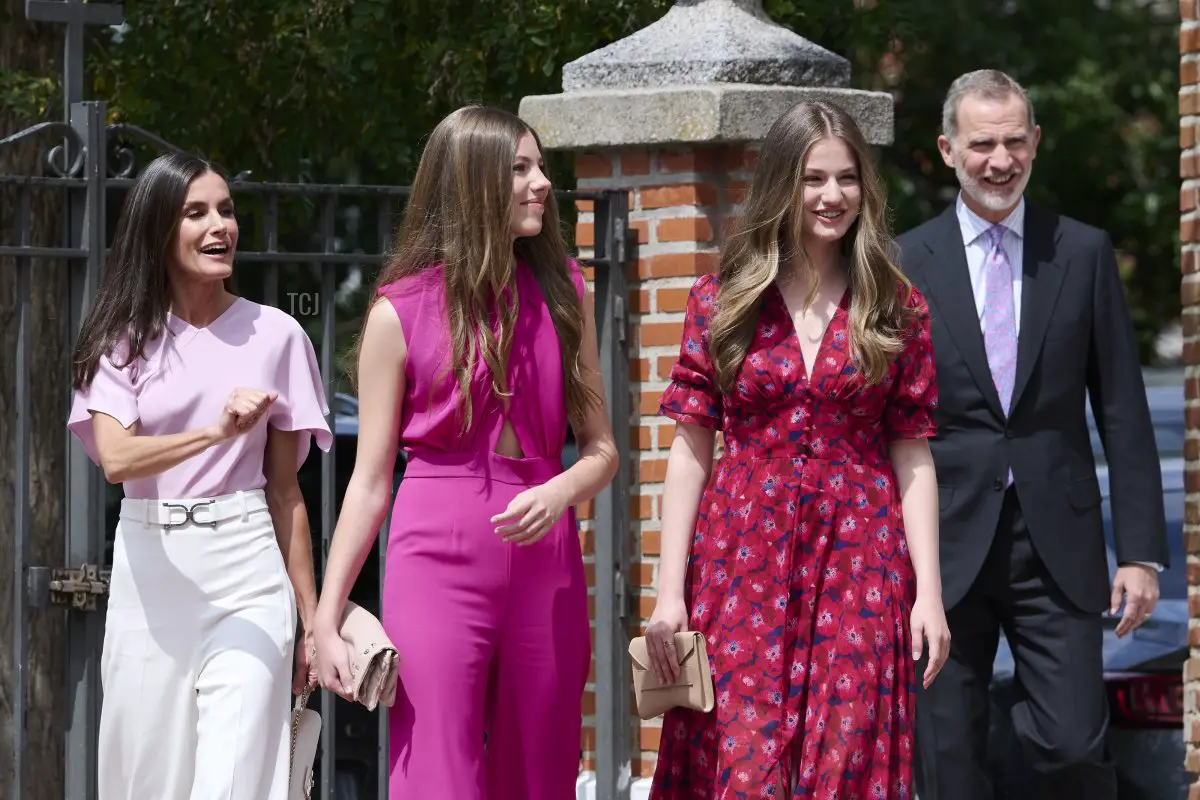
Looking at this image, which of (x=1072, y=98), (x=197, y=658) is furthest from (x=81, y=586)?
(x=1072, y=98)

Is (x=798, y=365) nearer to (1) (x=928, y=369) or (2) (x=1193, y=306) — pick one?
(1) (x=928, y=369)

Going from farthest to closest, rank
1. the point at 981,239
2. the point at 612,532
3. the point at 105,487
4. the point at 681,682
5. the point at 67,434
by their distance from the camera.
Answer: the point at 612,532 → the point at 105,487 → the point at 67,434 → the point at 981,239 → the point at 681,682

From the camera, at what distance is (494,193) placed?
4.21 meters

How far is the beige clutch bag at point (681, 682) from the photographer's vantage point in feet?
14.3

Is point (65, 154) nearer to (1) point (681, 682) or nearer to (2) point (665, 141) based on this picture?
(2) point (665, 141)

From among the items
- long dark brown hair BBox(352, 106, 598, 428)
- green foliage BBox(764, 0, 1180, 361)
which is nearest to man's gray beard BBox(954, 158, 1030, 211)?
long dark brown hair BBox(352, 106, 598, 428)

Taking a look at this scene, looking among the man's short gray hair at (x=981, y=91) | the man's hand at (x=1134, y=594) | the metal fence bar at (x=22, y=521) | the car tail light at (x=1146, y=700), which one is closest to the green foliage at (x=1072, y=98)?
the car tail light at (x=1146, y=700)

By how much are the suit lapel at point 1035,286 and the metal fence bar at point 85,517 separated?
7.50 ft

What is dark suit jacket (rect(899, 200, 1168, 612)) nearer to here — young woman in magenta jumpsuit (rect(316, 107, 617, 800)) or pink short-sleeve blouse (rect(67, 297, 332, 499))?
young woman in magenta jumpsuit (rect(316, 107, 617, 800))

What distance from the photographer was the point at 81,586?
5.29 metres

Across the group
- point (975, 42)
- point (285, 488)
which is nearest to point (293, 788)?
point (285, 488)

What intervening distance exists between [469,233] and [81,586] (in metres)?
1.68

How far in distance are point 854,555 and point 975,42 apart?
10193 mm

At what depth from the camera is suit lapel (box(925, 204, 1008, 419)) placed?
201 inches
